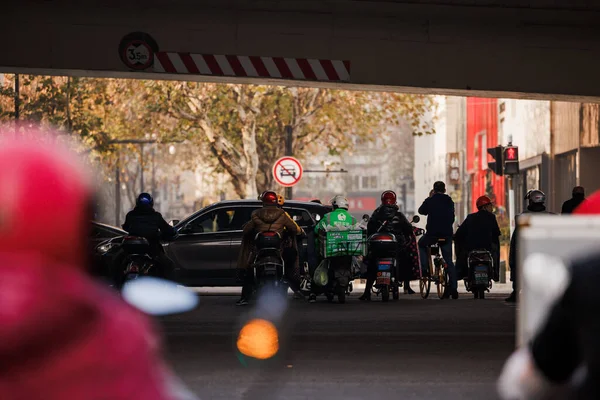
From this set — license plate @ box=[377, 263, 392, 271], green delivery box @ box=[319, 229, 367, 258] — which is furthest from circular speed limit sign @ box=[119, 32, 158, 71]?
license plate @ box=[377, 263, 392, 271]

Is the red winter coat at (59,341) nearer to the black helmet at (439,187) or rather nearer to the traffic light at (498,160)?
the black helmet at (439,187)

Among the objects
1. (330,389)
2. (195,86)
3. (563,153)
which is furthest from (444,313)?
(195,86)

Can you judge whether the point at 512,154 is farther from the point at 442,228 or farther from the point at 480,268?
the point at 480,268

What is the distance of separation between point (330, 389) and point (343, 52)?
31.9 ft

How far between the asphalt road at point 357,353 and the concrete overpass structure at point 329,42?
318cm

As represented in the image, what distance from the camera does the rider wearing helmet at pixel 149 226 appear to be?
733 inches

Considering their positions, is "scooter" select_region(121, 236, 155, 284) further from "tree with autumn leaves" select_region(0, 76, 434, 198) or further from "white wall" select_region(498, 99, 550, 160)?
"white wall" select_region(498, 99, 550, 160)

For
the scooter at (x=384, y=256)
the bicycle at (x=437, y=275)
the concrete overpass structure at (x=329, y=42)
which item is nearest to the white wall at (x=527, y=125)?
the bicycle at (x=437, y=275)

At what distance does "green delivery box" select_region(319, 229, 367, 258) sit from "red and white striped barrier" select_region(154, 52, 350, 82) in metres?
2.15

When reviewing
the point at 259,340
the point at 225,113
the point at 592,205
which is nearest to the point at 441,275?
the point at 259,340

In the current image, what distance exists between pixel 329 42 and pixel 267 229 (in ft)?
8.72

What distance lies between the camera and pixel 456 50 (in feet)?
62.6

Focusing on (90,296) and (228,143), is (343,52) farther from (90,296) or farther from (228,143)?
(228,143)

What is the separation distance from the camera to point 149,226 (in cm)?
1869
